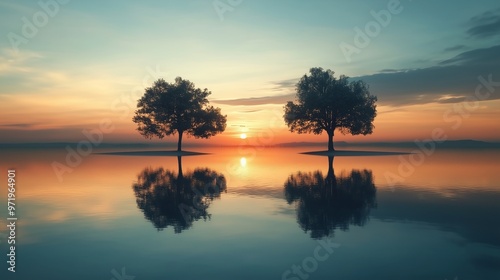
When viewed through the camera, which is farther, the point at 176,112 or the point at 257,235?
the point at 176,112

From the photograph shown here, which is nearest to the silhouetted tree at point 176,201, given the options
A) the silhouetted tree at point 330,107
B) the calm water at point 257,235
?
the calm water at point 257,235

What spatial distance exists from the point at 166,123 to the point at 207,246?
7602cm

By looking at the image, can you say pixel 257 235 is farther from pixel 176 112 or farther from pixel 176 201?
pixel 176 112

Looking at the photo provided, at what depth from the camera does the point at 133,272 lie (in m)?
8.54

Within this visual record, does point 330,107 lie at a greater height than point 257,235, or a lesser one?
greater

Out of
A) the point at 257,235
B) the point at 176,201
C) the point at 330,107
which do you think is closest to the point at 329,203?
the point at 257,235

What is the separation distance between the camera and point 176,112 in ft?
274

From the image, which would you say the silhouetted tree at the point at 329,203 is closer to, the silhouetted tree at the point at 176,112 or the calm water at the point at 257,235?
the calm water at the point at 257,235

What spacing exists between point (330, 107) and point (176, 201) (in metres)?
62.9

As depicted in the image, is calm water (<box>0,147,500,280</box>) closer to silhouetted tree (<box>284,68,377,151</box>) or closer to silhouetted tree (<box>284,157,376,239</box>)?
silhouetted tree (<box>284,157,376,239</box>)

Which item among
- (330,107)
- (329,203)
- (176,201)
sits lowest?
(329,203)

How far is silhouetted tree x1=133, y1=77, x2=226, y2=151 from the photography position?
8250cm

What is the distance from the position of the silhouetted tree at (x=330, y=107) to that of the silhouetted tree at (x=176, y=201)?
175ft

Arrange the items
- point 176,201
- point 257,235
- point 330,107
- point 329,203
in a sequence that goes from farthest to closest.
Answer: point 330,107 → point 176,201 → point 329,203 → point 257,235
